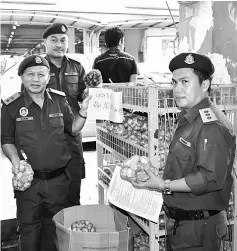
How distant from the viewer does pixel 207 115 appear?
181cm

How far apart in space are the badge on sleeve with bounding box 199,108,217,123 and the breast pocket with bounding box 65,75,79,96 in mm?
2034

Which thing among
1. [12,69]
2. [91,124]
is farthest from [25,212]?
[12,69]

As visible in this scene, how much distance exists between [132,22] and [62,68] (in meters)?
7.65

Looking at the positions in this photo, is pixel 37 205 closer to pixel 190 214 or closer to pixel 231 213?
pixel 190 214

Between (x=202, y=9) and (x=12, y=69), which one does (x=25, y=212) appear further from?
(x=12, y=69)

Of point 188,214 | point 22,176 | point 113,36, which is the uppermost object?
point 113,36

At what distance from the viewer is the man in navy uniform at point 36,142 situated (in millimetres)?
2607

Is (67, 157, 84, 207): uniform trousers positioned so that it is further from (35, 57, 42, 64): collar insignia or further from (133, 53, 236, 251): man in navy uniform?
(133, 53, 236, 251): man in navy uniform

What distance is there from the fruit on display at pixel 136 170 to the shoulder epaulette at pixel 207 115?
1.32 ft

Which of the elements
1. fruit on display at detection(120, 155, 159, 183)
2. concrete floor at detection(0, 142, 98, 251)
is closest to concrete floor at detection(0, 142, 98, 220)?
concrete floor at detection(0, 142, 98, 251)

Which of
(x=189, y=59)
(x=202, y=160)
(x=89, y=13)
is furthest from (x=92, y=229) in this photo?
(x=89, y=13)

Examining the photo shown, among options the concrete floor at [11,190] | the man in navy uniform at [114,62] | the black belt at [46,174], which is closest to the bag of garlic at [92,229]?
the black belt at [46,174]

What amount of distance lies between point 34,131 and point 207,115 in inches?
51.8

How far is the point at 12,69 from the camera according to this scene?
764 centimetres
